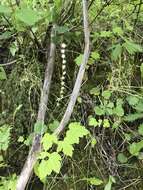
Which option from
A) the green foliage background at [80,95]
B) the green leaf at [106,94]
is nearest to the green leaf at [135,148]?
the green foliage background at [80,95]

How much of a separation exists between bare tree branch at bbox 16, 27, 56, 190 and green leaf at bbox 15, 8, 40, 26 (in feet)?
0.67

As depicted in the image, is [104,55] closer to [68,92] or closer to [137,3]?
[68,92]

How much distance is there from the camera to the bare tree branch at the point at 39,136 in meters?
1.69

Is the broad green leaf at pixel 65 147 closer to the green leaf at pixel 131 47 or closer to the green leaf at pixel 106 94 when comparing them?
the green leaf at pixel 106 94

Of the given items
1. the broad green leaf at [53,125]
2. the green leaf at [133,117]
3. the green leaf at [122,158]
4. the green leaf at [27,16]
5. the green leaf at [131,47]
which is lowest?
the green leaf at [122,158]

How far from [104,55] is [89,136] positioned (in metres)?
0.44

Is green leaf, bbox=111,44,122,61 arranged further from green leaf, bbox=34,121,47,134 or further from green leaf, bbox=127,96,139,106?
green leaf, bbox=34,121,47,134

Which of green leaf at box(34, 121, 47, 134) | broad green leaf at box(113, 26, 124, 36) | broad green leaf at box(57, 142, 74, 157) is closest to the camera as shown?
broad green leaf at box(57, 142, 74, 157)

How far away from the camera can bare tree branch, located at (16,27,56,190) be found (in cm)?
169

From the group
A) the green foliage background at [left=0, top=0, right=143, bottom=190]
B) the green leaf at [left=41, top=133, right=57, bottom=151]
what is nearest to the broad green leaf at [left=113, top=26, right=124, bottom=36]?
the green foliage background at [left=0, top=0, right=143, bottom=190]

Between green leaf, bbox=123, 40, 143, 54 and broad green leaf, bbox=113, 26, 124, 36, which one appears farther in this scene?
broad green leaf, bbox=113, 26, 124, 36

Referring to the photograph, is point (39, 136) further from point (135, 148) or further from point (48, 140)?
point (135, 148)

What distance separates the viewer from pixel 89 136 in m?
1.90

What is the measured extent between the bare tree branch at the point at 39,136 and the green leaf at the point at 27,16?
8.0 inches
